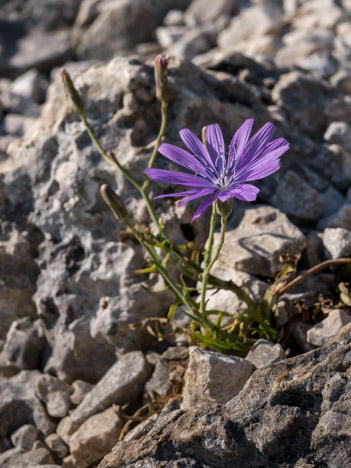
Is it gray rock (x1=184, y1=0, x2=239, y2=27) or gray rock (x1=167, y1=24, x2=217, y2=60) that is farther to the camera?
gray rock (x1=184, y1=0, x2=239, y2=27)

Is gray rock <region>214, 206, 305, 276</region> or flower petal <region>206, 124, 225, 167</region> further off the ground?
flower petal <region>206, 124, 225, 167</region>

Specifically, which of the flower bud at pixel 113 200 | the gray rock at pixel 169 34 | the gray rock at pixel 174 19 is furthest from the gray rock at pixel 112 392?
the gray rock at pixel 174 19

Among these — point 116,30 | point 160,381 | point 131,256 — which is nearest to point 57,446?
point 160,381

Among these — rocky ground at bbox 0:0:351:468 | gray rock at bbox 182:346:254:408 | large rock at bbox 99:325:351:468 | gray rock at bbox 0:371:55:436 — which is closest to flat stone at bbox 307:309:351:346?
rocky ground at bbox 0:0:351:468

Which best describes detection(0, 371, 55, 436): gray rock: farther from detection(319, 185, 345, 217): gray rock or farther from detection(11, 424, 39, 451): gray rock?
detection(319, 185, 345, 217): gray rock

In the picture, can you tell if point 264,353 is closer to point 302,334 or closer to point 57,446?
point 302,334

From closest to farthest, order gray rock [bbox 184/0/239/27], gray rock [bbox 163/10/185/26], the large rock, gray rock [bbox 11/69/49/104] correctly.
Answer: the large rock, gray rock [bbox 11/69/49/104], gray rock [bbox 184/0/239/27], gray rock [bbox 163/10/185/26]
